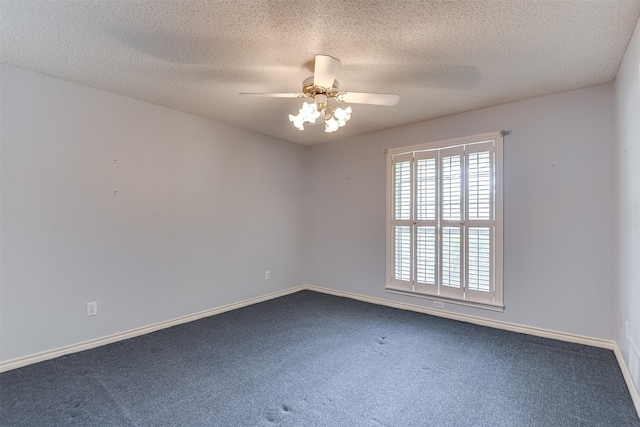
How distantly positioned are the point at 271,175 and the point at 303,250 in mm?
1326

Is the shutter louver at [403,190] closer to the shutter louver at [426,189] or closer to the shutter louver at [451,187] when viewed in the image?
the shutter louver at [426,189]

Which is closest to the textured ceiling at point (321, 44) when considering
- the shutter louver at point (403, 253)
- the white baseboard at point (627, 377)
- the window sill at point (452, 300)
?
the shutter louver at point (403, 253)

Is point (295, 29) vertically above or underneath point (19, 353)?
above

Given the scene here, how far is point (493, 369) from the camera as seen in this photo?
2.32 m

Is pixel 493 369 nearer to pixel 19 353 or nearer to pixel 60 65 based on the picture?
pixel 19 353

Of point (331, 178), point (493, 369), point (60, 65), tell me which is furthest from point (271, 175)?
point (493, 369)

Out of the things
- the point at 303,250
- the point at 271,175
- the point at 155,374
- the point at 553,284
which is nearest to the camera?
the point at 155,374

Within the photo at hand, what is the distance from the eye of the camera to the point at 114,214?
2.89 metres

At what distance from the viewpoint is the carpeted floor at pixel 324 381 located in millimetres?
1778

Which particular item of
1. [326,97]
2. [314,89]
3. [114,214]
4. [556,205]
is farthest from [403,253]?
[114,214]

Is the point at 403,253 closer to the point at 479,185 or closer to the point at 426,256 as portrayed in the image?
the point at 426,256

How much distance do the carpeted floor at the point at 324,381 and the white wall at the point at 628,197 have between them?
1.45 feet

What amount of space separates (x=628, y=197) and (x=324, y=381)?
2.51 meters

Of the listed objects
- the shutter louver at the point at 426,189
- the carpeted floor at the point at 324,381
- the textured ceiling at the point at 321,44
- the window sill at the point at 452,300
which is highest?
the textured ceiling at the point at 321,44
